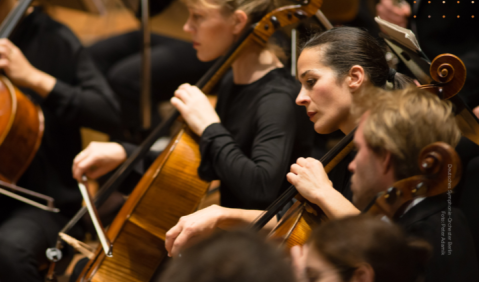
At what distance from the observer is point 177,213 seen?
1.26 meters

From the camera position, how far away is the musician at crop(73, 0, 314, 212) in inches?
49.8

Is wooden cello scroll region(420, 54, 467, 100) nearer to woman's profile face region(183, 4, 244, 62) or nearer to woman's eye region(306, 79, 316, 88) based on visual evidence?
woman's eye region(306, 79, 316, 88)

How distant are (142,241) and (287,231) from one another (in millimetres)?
469

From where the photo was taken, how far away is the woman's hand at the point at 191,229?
1.07 m

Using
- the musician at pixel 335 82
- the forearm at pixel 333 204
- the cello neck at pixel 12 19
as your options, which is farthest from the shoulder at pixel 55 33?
the forearm at pixel 333 204

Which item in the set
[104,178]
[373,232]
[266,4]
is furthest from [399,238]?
[104,178]

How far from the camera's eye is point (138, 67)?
240 centimetres

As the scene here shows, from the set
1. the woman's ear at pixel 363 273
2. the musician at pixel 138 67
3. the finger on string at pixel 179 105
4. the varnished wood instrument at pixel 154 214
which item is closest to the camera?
the woman's ear at pixel 363 273

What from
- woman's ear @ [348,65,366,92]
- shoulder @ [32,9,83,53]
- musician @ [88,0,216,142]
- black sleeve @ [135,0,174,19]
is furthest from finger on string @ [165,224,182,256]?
black sleeve @ [135,0,174,19]

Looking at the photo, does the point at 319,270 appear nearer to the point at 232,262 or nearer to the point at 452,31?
the point at 232,262

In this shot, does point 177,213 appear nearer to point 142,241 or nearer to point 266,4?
point 142,241

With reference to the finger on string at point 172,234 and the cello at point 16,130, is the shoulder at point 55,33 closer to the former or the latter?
the cello at point 16,130

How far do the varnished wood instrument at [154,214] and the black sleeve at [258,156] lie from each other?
0.05 metres

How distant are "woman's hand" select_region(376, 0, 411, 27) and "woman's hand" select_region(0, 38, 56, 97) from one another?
1304 mm
